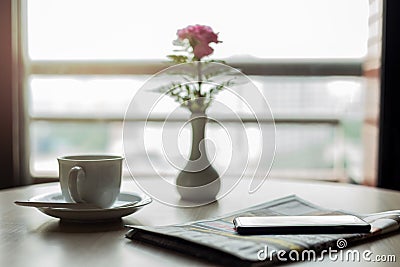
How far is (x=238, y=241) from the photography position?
78 centimetres

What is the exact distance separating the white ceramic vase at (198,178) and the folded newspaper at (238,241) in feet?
0.84

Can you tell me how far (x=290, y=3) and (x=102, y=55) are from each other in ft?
2.97

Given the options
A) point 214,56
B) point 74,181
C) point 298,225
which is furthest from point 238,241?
point 214,56

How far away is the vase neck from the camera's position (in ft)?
4.05

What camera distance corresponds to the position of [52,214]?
0.98 metres

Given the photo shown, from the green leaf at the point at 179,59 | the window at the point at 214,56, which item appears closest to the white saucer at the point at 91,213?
the green leaf at the point at 179,59

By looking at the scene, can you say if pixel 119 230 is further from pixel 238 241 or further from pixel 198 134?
pixel 198 134

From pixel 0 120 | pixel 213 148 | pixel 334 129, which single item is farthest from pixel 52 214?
pixel 334 129

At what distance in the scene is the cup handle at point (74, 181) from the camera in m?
0.98

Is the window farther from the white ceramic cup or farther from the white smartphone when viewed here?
the white smartphone

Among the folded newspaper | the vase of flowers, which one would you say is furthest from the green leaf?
the folded newspaper

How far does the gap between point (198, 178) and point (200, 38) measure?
0.30 metres

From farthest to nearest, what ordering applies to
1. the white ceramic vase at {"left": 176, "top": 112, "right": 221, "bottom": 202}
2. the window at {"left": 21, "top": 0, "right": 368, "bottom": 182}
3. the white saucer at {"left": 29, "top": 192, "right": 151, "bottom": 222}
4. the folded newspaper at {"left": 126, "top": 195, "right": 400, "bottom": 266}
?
the window at {"left": 21, "top": 0, "right": 368, "bottom": 182} < the white ceramic vase at {"left": 176, "top": 112, "right": 221, "bottom": 202} < the white saucer at {"left": 29, "top": 192, "right": 151, "bottom": 222} < the folded newspaper at {"left": 126, "top": 195, "right": 400, "bottom": 266}

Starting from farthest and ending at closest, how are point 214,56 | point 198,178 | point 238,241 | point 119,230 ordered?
point 214,56 → point 198,178 → point 119,230 → point 238,241
